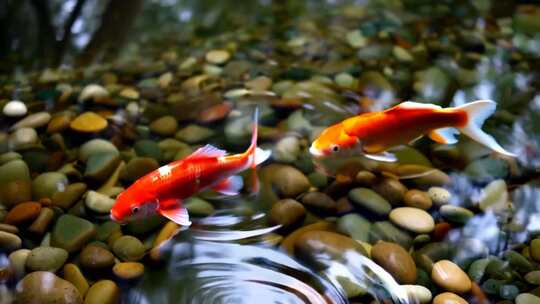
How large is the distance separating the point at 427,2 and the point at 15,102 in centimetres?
394

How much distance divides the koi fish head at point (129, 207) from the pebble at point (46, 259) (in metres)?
0.40

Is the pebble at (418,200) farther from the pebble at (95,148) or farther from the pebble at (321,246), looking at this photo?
the pebble at (95,148)

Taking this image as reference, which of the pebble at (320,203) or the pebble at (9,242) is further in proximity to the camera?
the pebble at (320,203)

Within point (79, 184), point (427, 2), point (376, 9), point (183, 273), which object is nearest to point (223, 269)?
point (183, 273)

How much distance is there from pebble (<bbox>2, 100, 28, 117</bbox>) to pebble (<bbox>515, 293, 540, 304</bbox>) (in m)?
3.04

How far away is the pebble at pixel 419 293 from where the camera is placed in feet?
7.39

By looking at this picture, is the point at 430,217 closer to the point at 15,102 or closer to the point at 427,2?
the point at 15,102

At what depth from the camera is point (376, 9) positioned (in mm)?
5070

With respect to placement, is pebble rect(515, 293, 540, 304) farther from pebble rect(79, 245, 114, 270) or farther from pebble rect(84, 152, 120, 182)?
pebble rect(84, 152, 120, 182)

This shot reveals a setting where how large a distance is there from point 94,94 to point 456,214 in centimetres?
250

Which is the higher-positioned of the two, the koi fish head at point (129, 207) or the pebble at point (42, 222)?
the koi fish head at point (129, 207)

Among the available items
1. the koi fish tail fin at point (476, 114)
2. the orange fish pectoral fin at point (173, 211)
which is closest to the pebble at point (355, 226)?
the koi fish tail fin at point (476, 114)

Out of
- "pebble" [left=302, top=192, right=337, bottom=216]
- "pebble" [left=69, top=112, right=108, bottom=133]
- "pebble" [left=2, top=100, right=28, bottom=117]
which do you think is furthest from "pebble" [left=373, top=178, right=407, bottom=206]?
"pebble" [left=2, top=100, right=28, bottom=117]

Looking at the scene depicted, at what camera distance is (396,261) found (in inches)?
94.1
